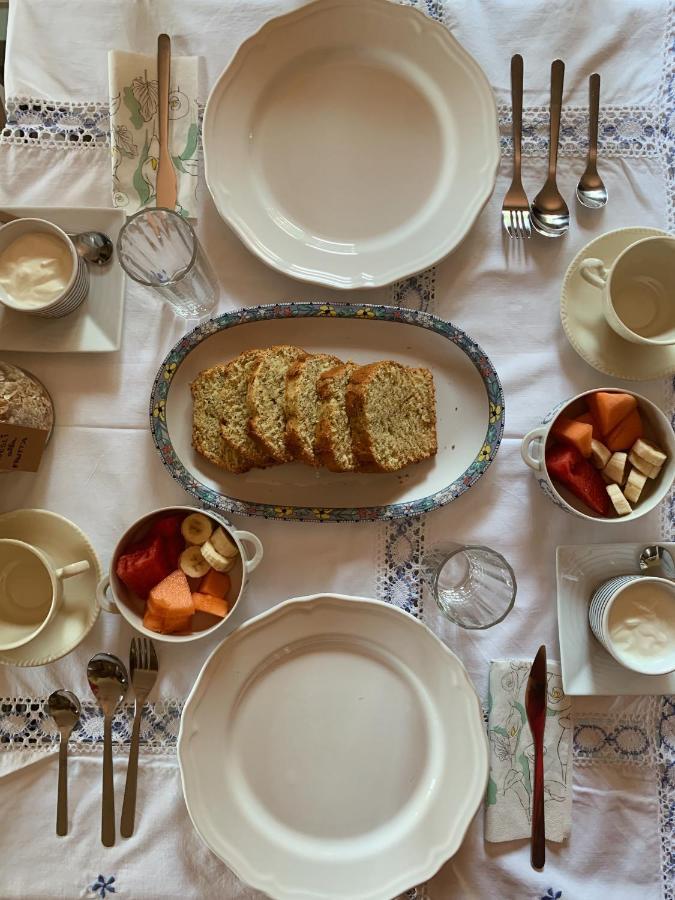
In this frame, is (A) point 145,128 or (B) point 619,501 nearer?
(B) point 619,501

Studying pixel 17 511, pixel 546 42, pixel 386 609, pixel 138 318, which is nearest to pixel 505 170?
pixel 546 42

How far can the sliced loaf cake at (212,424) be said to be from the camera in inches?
59.1

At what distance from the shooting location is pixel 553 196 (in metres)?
1.57

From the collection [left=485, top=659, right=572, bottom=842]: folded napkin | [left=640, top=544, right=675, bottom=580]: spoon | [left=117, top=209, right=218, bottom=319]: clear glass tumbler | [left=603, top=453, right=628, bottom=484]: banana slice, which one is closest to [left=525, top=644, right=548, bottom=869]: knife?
[left=485, top=659, right=572, bottom=842]: folded napkin

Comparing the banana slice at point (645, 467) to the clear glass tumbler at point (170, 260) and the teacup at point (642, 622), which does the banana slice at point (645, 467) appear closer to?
the teacup at point (642, 622)

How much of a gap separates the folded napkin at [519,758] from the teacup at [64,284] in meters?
1.31

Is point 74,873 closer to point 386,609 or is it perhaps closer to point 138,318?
point 386,609

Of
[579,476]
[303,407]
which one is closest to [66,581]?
[303,407]

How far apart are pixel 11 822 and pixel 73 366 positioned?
1.08 meters

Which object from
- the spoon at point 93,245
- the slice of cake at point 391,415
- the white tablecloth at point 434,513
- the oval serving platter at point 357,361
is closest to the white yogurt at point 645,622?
the white tablecloth at point 434,513

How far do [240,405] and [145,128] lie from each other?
0.74m

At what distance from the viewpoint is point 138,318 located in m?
1.58

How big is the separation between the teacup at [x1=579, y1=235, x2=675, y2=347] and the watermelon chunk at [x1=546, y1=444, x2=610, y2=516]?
0.97 feet

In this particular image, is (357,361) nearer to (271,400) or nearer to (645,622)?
(271,400)
